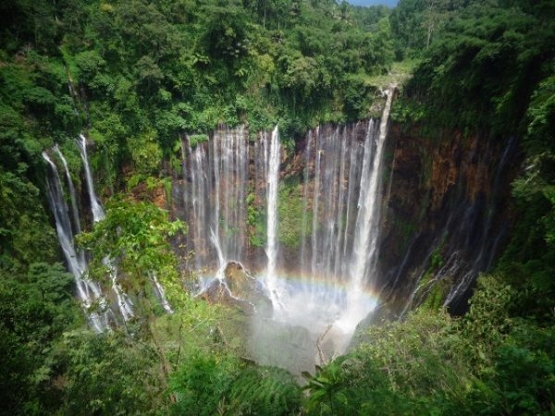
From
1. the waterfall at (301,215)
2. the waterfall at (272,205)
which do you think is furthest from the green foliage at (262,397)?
the waterfall at (272,205)

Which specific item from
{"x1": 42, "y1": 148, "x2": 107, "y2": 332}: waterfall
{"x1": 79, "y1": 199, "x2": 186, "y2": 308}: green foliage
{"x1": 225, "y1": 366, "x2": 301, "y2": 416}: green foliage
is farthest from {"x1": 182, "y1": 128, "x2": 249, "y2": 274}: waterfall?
{"x1": 225, "y1": 366, "x2": 301, "y2": 416}: green foliage

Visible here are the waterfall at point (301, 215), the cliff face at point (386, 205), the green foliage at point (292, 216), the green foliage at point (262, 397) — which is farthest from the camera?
the green foliage at point (292, 216)

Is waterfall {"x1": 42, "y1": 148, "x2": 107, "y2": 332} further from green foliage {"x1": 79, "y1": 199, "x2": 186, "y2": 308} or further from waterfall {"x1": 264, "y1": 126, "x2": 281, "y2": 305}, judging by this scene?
waterfall {"x1": 264, "y1": 126, "x2": 281, "y2": 305}

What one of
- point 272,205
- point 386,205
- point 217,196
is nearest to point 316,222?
point 272,205

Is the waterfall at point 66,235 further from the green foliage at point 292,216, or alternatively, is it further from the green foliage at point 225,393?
the green foliage at point 292,216

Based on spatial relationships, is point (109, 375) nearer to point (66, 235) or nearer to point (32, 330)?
point (32, 330)

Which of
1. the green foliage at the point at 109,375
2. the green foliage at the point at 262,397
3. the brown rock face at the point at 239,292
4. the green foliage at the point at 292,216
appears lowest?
the brown rock face at the point at 239,292
